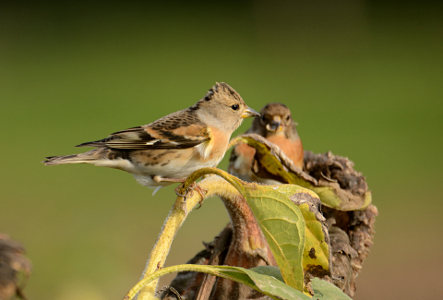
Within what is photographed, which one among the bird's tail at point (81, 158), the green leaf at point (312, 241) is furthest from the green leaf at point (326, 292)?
the bird's tail at point (81, 158)

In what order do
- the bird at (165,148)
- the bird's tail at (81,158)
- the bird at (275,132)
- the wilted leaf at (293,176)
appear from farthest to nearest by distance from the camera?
the bird at (275,132) < the bird at (165,148) < the bird's tail at (81,158) < the wilted leaf at (293,176)

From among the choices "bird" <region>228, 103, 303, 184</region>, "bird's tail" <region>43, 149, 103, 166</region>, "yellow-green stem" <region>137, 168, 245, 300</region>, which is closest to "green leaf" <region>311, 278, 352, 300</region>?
"yellow-green stem" <region>137, 168, 245, 300</region>

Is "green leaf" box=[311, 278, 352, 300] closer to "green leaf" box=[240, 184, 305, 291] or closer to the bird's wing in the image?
"green leaf" box=[240, 184, 305, 291]

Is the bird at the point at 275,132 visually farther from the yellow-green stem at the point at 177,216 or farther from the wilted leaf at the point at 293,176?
the yellow-green stem at the point at 177,216

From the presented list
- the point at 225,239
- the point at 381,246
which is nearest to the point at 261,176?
the point at 225,239

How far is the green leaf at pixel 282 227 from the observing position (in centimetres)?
117

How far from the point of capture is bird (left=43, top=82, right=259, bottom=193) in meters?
2.25

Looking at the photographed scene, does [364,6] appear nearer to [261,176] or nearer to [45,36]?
[45,36]

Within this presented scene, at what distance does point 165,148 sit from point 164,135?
0.37 ft

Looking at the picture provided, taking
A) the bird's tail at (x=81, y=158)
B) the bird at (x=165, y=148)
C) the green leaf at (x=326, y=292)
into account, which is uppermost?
the bird at (x=165, y=148)

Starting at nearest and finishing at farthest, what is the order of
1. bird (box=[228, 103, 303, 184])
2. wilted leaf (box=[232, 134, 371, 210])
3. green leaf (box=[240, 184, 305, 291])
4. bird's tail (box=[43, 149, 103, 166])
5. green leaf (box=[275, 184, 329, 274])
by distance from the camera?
1. green leaf (box=[240, 184, 305, 291])
2. green leaf (box=[275, 184, 329, 274])
3. wilted leaf (box=[232, 134, 371, 210])
4. bird's tail (box=[43, 149, 103, 166])
5. bird (box=[228, 103, 303, 184])

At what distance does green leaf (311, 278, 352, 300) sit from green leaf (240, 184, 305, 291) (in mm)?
78

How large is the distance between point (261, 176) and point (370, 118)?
12179 millimetres

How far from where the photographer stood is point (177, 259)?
7273mm
